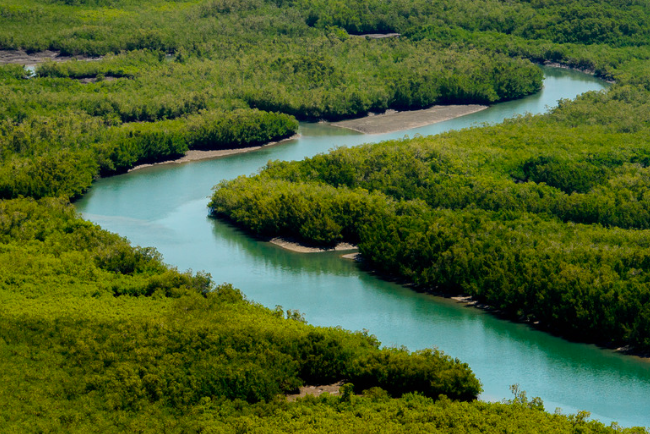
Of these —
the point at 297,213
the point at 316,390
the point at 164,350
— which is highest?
the point at 297,213

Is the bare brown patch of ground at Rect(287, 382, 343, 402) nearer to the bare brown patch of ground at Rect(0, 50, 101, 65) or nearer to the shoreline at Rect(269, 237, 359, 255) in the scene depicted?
the shoreline at Rect(269, 237, 359, 255)

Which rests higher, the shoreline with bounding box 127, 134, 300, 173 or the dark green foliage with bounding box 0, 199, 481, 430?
the shoreline with bounding box 127, 134, 300, 173

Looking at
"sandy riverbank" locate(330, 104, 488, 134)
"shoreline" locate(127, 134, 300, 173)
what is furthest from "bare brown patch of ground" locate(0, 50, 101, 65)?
"shoreline" locate(127, 134, 300, 173)

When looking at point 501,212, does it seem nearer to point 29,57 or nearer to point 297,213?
point 297,213

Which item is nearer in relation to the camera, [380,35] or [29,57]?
[29,57]

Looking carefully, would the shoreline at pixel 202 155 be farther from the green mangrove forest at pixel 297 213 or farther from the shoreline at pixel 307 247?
the shoreline at pixel 307 247

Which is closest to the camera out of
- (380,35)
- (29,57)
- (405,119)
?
(405,119)

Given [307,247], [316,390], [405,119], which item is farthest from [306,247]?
[405,119]
